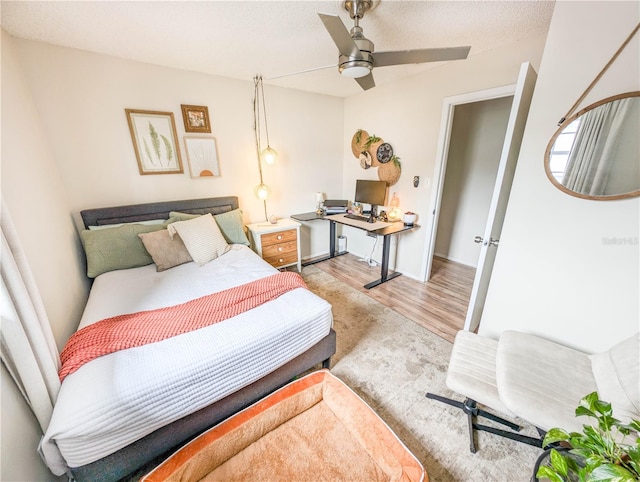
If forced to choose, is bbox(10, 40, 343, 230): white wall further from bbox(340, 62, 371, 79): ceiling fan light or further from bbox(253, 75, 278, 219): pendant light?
bbox(340, 62, 371, 79): ceiling fan light

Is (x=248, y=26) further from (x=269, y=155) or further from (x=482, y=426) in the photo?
(x=482, y=426)

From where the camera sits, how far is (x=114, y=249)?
210 cm

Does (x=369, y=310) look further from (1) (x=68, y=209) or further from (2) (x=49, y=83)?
(2) (x=49, y=83)

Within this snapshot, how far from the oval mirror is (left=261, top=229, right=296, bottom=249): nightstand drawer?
249 cm

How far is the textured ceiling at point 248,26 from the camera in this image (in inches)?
58.0

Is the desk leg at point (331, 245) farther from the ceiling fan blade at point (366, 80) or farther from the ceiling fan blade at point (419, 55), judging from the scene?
the ceiling fan blade at point (419, 55)

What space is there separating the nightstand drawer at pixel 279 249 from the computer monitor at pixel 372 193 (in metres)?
1.09

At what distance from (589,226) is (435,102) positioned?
6.51 ft

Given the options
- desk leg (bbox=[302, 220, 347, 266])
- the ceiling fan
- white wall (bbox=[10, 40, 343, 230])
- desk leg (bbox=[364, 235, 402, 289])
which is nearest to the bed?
white wall (bbox=[10, 40, 343, 230])

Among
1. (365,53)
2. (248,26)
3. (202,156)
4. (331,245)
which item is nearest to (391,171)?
(331,245)

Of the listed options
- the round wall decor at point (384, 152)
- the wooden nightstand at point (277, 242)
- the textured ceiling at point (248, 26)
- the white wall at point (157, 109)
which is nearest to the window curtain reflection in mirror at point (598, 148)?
the textured ceiling at point (248, 26)

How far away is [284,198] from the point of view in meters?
3.42

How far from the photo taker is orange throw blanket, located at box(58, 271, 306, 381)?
1186mm

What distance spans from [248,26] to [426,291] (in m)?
3.03
